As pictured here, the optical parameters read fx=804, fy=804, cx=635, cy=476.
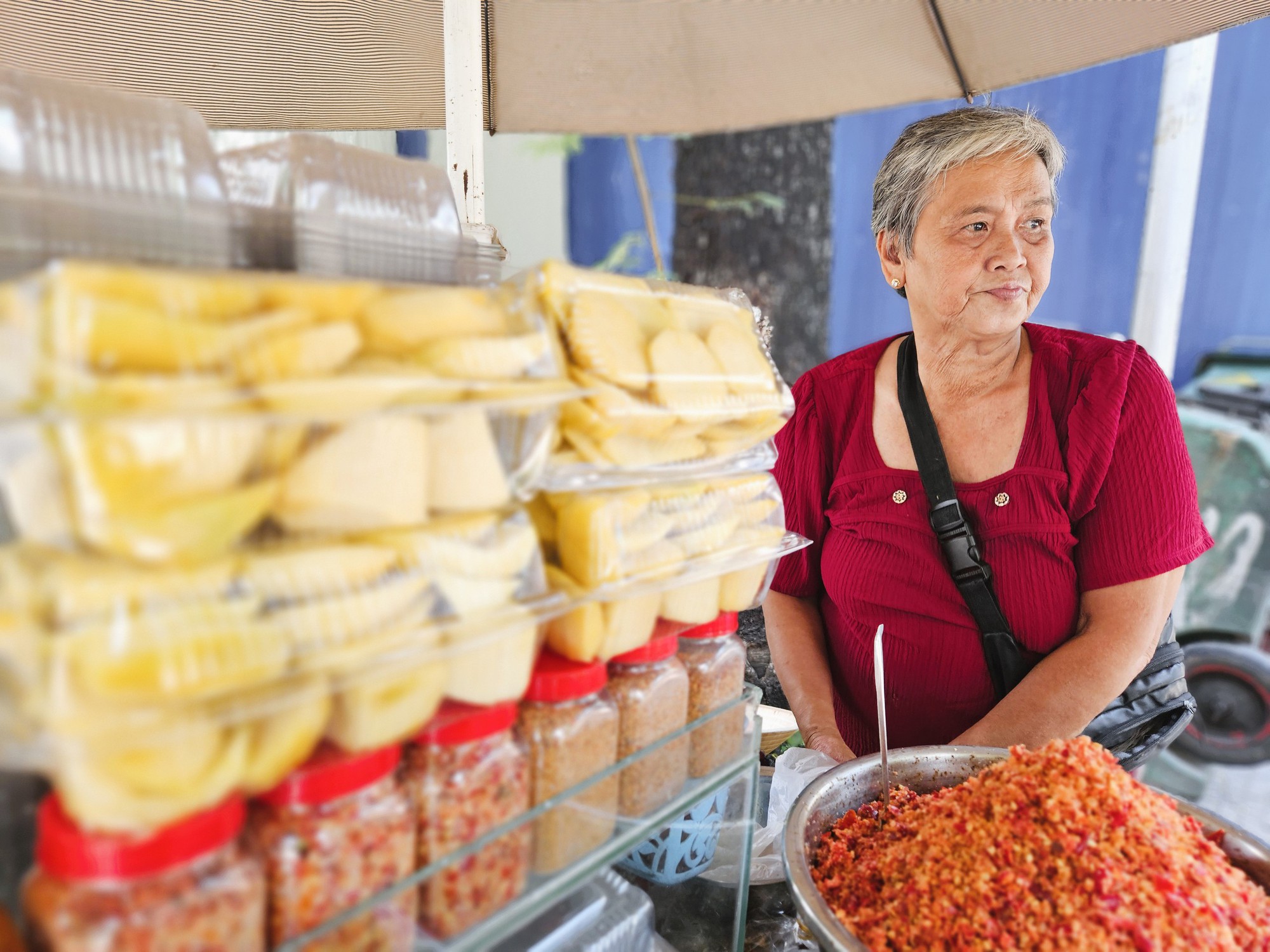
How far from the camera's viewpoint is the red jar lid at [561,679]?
0.77 m

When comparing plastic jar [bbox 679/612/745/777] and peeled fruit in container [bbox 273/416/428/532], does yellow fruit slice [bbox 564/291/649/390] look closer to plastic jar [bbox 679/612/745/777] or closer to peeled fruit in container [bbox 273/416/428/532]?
peeled fruit in container [bbox 273/416/428/532]

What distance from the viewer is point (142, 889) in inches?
20.0

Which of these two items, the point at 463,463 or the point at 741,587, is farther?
the point at 741,587

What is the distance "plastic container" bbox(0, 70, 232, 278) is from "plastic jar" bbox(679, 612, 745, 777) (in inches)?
24.8

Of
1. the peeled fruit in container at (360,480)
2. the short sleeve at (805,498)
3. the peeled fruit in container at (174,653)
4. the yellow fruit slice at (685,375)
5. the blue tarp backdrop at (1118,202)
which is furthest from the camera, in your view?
the blue tarp backdrop at (1118,202)

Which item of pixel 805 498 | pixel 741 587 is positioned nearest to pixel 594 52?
pixel 805 498

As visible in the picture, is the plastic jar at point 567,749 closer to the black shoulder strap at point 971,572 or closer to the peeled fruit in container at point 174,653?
the peeled fruit in container at point 174,653

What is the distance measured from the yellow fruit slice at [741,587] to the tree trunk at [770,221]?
473 centimetres

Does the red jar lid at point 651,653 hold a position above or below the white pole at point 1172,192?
below

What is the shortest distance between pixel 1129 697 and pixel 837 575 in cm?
68

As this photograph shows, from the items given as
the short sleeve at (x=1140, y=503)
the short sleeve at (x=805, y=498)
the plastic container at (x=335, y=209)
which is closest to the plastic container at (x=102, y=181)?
the plastic container at (x=335, y=209)

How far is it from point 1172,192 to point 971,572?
98.8 inches

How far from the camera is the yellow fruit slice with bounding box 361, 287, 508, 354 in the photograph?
63cm

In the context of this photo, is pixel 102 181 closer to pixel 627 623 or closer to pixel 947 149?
pixel 627 623
